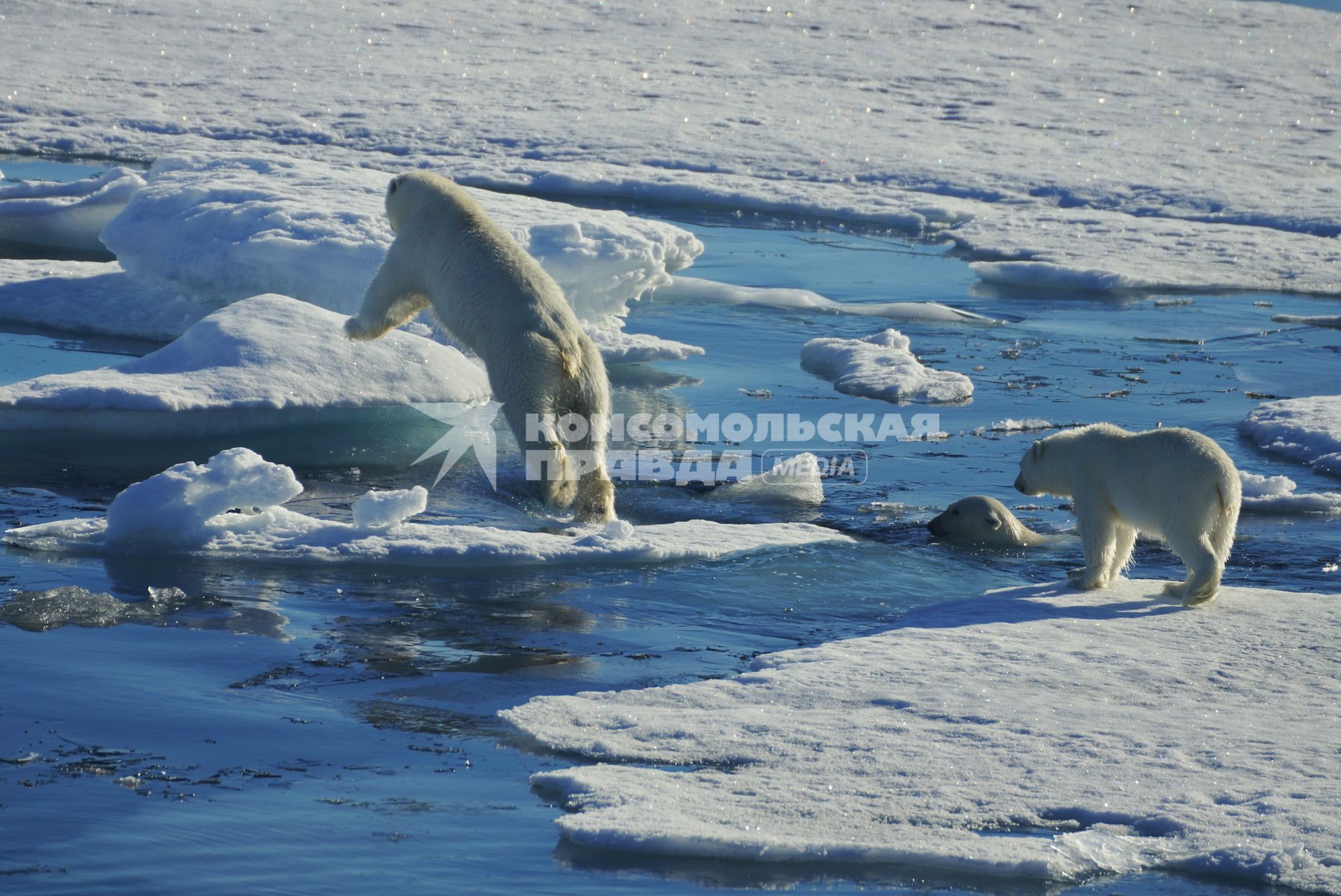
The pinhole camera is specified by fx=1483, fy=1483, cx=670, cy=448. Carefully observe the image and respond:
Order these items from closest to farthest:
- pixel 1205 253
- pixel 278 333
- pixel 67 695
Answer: pixel 67 695
pixel 278 333
pixel 1205 253

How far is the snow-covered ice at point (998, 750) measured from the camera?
3.20 metres

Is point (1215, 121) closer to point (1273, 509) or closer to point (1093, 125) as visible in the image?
point (1093, 125)

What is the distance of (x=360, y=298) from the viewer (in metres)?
8.34

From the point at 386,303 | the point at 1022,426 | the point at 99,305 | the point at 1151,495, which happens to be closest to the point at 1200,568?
the point at 1151,495

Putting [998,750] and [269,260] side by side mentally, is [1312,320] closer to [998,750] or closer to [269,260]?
[269,260]

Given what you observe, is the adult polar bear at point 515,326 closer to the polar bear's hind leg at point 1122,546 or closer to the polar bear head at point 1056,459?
the polar bear head at point 1056,459

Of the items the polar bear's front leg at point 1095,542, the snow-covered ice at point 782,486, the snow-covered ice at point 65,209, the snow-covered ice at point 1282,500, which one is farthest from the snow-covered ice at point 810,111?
the polar bear's front leg at point 1095,542

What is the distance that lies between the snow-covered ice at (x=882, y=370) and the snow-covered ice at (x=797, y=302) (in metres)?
0.96

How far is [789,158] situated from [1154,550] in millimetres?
9967

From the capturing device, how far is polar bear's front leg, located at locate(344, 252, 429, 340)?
6.00 m

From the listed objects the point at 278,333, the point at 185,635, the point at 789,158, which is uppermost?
the point at 789,158

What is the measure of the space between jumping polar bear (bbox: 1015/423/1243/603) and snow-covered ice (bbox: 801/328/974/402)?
265cm

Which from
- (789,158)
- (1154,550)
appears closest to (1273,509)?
(1154,550)

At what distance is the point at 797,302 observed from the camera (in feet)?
33.7
